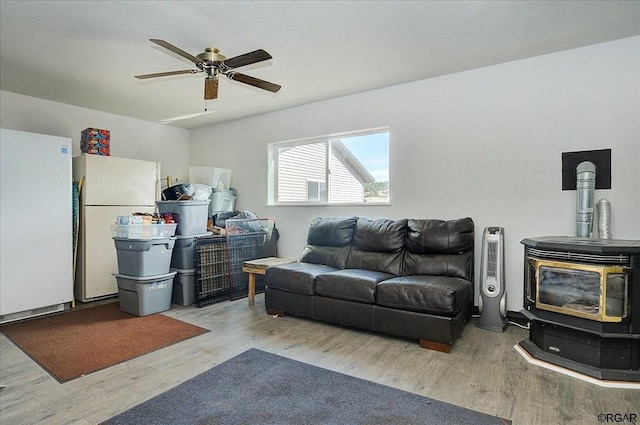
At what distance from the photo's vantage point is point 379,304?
2.90m

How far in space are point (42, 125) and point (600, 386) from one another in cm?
613

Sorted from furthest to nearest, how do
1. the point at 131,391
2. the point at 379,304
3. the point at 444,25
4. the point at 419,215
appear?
the point at 419,215, the point at 379,304, the point at 444,25, the point at 131,391

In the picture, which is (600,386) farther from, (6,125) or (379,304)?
(6,125)

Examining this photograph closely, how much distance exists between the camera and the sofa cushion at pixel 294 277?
3.29 meters

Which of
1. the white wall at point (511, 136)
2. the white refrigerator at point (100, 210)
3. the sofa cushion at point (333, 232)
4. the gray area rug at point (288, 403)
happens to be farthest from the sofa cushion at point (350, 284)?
the white refrigerator at point (100, 210)

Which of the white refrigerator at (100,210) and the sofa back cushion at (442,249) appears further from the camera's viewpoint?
the white refrigerator at (100,210)

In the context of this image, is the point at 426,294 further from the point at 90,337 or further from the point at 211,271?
the point at 90,337

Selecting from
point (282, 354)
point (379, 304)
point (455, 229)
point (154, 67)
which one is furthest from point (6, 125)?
point (455, 229)

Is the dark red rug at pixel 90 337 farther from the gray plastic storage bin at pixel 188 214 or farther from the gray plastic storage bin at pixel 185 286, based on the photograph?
the gray plastic storage bin at pixel 188 214

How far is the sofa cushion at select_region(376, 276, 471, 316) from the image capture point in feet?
8.54

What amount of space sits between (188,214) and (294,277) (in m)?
1.62

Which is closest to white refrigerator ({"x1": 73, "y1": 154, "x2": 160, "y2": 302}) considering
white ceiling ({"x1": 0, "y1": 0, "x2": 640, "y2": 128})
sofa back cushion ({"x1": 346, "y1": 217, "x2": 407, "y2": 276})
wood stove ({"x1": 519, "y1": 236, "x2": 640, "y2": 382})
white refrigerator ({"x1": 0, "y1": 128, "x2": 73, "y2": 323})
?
white refrigerator ({"x1": 0, "y1": 128, "x2": 73, "y2": 323})

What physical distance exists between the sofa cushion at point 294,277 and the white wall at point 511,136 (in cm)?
107

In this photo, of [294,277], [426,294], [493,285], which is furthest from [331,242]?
[493,285]
